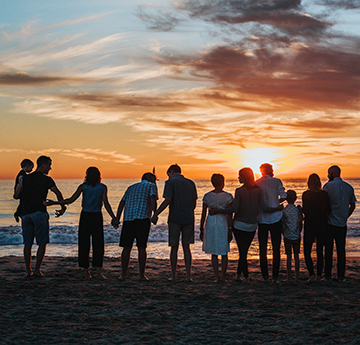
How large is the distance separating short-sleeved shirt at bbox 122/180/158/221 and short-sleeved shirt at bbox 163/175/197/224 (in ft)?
0.94

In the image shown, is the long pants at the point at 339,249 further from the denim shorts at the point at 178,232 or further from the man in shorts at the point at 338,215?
the denim shorts at the point at 178,232

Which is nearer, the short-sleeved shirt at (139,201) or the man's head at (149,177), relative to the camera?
the short-sleeved shirt at (139,201)

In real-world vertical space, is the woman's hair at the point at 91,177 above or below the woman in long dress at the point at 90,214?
above

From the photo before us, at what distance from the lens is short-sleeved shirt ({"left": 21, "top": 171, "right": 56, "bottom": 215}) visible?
6707 mm

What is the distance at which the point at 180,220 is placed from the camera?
666cm

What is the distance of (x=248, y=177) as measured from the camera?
6582mm

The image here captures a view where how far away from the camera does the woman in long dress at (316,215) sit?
6613mm

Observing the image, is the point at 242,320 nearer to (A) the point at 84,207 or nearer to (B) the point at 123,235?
(B) the point at 123,235

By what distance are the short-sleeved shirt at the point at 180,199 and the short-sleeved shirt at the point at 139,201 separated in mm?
288

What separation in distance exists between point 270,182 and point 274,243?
1.02 m

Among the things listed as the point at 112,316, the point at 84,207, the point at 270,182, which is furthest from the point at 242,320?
the point at 84,207

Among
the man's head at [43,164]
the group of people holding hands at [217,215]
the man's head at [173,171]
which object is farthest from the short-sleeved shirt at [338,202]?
the man's head at [43,164]

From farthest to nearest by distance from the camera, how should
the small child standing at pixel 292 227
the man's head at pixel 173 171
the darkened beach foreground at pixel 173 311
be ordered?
the man's head at pixel 173 171 → the small child standing at pixel 292 227 → the darkened beach foreground at pixel 173 311

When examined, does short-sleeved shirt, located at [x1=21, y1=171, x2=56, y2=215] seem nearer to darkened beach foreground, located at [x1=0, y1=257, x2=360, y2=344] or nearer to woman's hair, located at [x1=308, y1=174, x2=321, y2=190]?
darkened beach foreground, located at [x1=0, y1=257, x2=360, y2=344]
